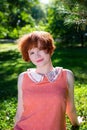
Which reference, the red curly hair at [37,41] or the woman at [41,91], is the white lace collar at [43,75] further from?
the red curly hair at [37,41]

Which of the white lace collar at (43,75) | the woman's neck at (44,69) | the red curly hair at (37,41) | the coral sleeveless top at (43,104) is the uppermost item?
the red curly hair at (37,41)

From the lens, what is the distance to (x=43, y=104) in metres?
4.52

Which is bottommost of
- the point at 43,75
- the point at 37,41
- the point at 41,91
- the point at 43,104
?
the point at 43,104

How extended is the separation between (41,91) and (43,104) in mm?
171

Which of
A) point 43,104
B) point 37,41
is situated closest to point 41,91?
point 43,104

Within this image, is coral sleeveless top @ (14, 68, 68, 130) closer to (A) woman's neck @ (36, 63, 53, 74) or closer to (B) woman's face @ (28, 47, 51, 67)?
(A) woman's neck @ (36, 63, 53, 74)

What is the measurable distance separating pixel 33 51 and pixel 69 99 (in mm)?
909

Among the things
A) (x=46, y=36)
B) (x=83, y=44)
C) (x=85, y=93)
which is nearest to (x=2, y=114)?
(x=85, y=93)

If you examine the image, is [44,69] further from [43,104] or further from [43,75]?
[43,104]

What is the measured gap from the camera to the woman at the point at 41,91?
14.8ft

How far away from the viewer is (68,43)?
39500mm

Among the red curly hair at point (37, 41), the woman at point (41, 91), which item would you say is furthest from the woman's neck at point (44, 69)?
the red curly hair at point (37, 41)

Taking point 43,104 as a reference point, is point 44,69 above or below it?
above

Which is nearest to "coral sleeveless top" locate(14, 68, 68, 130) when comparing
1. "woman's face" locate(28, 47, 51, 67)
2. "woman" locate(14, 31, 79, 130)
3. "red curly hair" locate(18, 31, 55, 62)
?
"woman" locate(14, 31, 79, 130)
